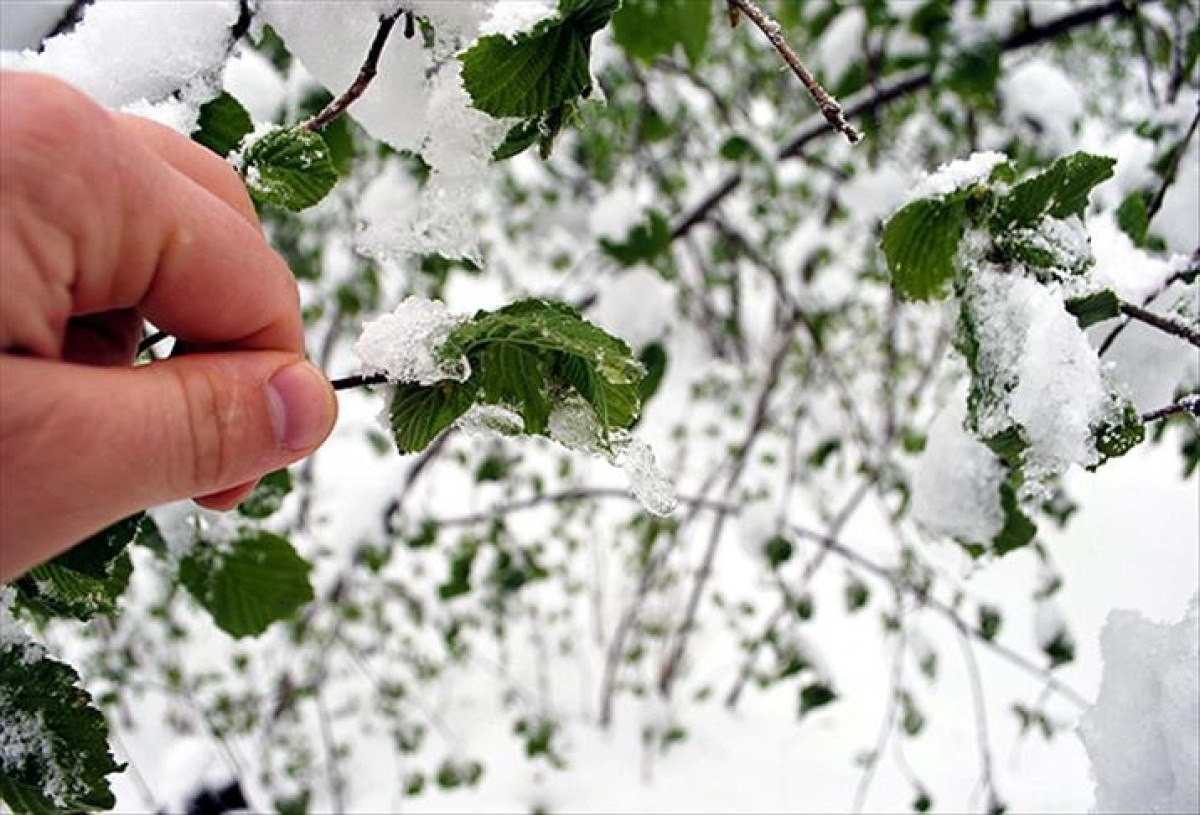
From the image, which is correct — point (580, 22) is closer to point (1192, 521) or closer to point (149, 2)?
point (149, 2)

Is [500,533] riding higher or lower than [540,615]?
lower

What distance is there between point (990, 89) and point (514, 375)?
92 centimetres

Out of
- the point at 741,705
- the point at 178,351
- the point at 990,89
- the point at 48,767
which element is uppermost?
the point at 990,89

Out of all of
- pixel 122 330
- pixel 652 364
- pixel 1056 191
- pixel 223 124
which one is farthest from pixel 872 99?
pixel 122 330

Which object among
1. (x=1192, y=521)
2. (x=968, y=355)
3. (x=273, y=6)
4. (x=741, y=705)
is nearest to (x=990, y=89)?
(x=1192, y=521)

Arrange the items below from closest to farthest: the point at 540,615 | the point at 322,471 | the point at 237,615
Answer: the point at 237,615, the point at 540,615, the point at 322,471

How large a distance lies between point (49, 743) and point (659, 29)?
862mm

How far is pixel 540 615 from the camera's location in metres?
2.66

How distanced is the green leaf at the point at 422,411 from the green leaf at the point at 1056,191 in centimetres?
30

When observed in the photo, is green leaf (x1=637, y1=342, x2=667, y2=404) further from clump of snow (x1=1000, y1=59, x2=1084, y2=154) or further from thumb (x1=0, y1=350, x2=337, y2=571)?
thumb (x1=0, y1=350, x2=337, y2=571)

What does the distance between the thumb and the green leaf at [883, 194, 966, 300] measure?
320 millimetres

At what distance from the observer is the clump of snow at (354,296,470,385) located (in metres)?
0.42

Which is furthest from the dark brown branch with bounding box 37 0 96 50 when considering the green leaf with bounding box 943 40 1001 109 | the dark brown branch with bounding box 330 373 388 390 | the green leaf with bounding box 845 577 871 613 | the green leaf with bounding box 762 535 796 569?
the green leaf with bounding box 845 577 871 613

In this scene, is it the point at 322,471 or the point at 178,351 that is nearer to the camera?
the point at 178,351
